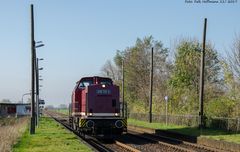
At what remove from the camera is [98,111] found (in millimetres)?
29312

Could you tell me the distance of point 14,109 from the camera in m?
92.8

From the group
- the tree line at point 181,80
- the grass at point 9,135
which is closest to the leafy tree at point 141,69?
the tree line at point 181,80

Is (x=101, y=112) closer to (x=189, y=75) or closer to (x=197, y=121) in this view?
(x=197, y=121)

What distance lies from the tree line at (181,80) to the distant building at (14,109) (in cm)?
1823

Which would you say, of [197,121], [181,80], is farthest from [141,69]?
[197,121]

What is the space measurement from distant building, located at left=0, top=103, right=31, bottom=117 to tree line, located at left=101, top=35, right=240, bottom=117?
18226 mm

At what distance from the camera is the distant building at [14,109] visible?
289ft

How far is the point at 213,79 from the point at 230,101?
60.1 feet

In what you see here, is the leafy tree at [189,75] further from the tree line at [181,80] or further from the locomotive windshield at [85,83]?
the locomotive windshield at [85,83]

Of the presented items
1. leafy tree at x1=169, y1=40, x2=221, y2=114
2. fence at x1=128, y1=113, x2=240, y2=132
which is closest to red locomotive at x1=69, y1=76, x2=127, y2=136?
fence at x1=128, y1=113, x2=240, y2=132

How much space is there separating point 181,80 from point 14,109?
45.4m

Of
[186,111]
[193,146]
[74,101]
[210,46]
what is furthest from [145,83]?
[193,146]

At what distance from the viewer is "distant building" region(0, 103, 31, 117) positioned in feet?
289

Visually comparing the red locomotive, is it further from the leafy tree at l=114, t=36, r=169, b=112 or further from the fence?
the leafy tree at l=114, t=36, r=169, b=112
